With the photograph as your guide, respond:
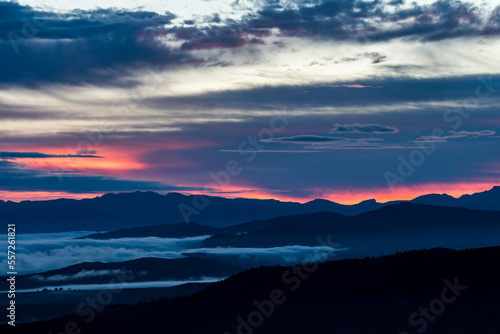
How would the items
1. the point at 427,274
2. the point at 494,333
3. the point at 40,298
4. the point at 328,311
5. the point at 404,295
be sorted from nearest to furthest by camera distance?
the point at 494,333
the point at 328,311
the point at 404,295
the point at 427,274
the point at 40,298

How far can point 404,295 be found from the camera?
63.2 meters

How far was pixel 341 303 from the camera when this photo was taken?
199 ft

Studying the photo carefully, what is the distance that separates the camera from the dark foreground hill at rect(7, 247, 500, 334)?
179 feet

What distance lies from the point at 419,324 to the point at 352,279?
569 inches

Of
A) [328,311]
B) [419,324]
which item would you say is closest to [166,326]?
[328,311]

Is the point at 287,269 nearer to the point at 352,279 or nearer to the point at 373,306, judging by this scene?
the point at 352,279

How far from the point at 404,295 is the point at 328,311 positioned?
315 inches

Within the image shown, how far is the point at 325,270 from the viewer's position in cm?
7262

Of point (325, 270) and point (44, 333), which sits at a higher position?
point (325, 270)

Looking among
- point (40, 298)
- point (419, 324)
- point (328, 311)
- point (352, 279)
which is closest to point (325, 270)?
point (352, 279)

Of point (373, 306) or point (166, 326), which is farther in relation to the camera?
point (373, 306)

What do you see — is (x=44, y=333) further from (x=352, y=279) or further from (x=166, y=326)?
(x=352, y=279)

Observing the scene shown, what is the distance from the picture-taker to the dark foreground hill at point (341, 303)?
179ft

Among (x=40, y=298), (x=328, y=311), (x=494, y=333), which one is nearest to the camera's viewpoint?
(x=494, y=333)
